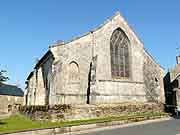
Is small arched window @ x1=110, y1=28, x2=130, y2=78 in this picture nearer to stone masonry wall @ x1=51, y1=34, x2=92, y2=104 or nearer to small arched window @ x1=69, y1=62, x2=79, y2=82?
stone masonry wall @ x1=51, y1=34, x2=92, y2=104

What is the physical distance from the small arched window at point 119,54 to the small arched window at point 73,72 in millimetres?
4607

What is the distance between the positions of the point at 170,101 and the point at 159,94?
8.66m

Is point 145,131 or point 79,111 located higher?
point 79,111

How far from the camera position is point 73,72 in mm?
28312

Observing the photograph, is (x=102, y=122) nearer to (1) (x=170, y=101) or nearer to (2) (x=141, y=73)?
(2) (x=141, y=73)

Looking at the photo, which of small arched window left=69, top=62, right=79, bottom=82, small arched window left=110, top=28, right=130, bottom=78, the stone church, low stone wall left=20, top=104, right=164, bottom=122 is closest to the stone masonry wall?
the stone church

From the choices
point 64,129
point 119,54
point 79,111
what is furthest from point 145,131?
point 119,54

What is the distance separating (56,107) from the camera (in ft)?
68.6

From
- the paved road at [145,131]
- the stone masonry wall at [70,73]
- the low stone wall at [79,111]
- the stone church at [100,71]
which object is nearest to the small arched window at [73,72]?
the stone church at [100,71]

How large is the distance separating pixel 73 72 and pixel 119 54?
6851mm

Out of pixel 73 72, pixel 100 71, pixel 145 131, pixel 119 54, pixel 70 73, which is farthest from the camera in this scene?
pixel 119 54

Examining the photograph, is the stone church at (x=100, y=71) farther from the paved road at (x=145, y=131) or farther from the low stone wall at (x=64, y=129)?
the paved road at (x=145, y=131)

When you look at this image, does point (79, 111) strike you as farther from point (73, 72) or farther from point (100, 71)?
point (100, 71)

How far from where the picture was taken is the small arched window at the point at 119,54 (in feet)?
101
